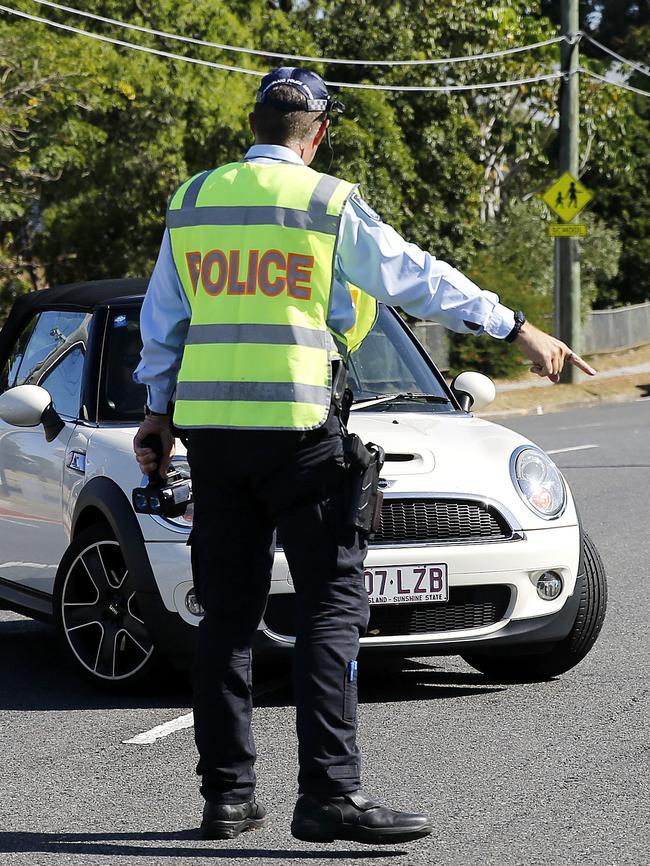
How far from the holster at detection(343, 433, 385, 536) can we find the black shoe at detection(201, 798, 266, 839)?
2.55 ft

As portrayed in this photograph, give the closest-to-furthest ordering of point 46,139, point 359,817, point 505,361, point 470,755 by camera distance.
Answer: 1. point 359,817
2. point 470,755
3. point 46,139
4. point 505,361

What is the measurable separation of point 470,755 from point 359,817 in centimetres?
A: 114

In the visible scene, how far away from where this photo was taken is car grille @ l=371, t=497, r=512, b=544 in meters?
5.50

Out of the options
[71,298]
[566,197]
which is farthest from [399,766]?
[566,197]

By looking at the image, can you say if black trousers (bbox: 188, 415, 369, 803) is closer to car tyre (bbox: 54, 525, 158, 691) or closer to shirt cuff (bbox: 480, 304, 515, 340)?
shirt cuff (bbox: 480, 304, 515, 340)

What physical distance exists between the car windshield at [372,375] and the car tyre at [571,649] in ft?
3.09

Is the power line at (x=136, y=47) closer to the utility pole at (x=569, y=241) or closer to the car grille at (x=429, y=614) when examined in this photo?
the utility pole at (x=569, y=241)

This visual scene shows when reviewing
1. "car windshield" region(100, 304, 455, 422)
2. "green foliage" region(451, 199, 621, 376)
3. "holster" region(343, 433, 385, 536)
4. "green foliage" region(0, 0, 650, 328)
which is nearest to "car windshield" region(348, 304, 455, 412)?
"car windshield" region(100, 304, 455, 422)

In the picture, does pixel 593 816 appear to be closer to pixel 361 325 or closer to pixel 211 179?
pixel 361 325

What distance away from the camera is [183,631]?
5484 mm

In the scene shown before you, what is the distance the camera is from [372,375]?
21.6 ft

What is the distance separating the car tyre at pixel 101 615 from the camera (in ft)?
18.9

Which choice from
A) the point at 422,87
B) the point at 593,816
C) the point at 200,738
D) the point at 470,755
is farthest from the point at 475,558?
the point at 422,87

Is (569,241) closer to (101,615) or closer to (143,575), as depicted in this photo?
(101,615)
